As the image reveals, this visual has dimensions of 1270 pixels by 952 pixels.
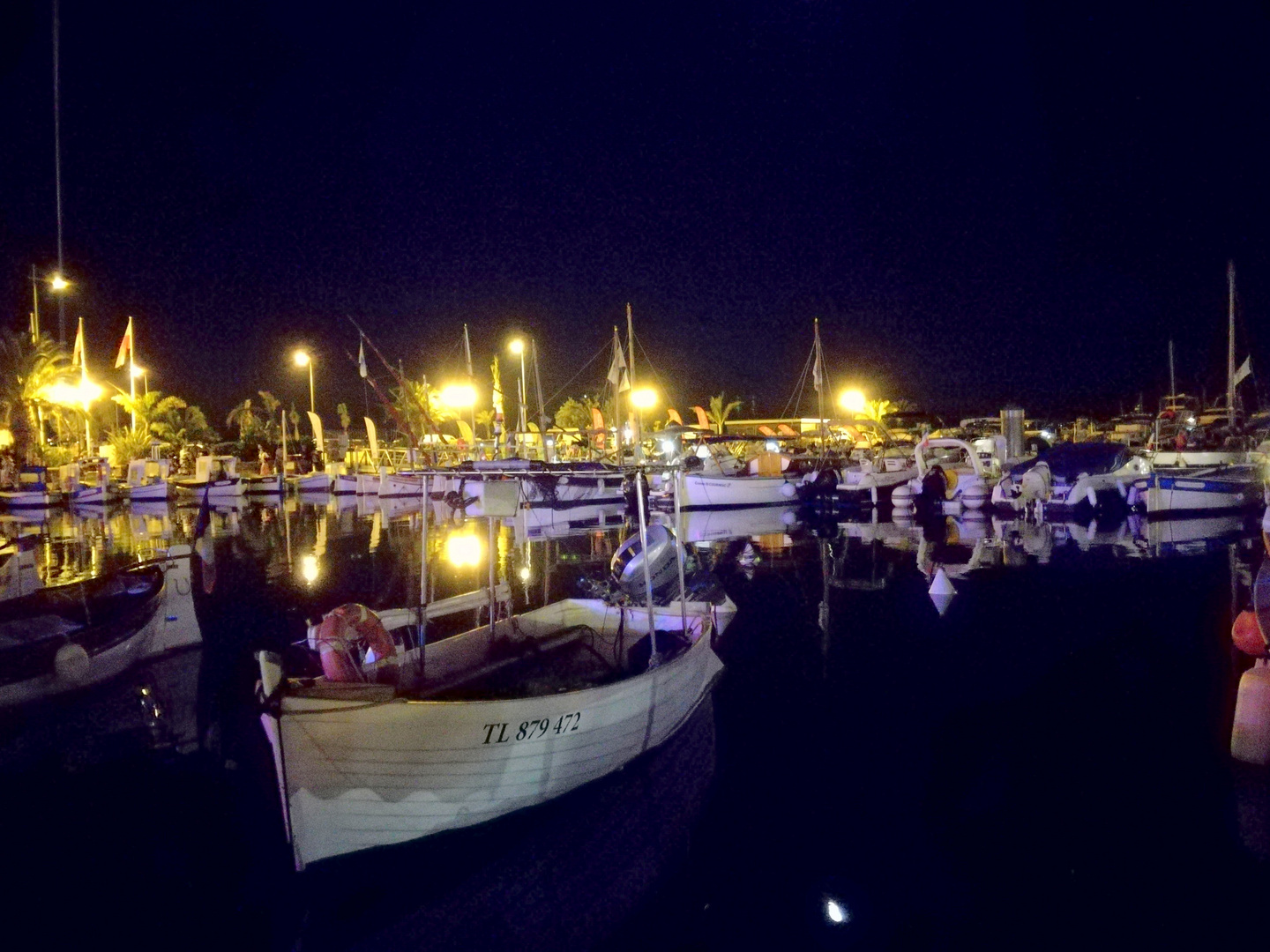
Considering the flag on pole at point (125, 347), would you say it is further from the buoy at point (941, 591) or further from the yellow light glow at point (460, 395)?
the buoy at point (941, 591)

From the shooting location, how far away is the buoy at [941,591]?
21016 mm

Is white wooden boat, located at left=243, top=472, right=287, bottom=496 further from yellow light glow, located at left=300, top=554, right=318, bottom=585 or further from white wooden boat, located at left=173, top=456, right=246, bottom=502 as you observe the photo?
yellow light glow, located at left=300, top=554, right=318, bottom=585

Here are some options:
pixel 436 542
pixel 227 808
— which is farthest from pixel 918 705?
pixel 436 542

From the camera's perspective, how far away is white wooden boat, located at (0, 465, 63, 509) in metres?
50.9

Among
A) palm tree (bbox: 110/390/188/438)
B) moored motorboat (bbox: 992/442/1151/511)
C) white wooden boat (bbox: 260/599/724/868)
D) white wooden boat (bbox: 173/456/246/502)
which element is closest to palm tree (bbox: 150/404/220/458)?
palm tree (bbox: 110/390/188/438)

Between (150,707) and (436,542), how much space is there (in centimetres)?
2194

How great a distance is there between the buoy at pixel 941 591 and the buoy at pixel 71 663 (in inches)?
669

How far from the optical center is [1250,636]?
10898 mm

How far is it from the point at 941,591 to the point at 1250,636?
1078 cm

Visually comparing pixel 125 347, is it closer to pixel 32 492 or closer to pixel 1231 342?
pixel 32 492

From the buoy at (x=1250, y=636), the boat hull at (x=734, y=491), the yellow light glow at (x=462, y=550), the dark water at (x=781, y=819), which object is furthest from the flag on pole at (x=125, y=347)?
the buoy at (x=1250, y=636)

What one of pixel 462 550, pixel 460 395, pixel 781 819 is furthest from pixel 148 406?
pixel 781 819

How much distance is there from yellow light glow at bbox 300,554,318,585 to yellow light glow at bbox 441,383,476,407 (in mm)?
24630

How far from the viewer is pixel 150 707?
13.9m
